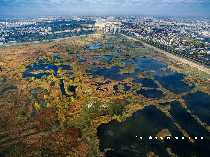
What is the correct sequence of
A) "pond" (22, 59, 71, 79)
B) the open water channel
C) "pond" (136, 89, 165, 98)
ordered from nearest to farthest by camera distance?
1. the open water channel
2. "pond" (136, 89, 165, 98)
3. "pond" (22, 59, 71, 79)

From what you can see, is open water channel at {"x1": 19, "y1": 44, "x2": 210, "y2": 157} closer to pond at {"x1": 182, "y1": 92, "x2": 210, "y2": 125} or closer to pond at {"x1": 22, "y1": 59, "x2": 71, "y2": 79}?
pond at {"x1": 182, "y1": 92, "x2": 210, "y2": 125}

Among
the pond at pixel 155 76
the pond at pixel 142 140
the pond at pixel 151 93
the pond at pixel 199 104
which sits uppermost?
the pond at pixel 155 76

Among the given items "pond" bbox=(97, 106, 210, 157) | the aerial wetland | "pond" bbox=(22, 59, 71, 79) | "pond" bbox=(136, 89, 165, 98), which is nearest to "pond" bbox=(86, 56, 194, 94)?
the aerial wetland

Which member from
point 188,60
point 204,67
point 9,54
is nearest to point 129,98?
point 204,67

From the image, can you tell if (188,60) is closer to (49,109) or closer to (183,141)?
(183,141)

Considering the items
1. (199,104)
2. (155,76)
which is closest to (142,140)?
(199,104)

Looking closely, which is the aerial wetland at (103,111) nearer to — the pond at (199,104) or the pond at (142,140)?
the pond at (142,140)

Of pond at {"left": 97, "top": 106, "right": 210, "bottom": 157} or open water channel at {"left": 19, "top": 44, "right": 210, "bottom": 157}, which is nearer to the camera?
pond at {"left": 97, "top": 106, "right": 210, "bottom": 157}

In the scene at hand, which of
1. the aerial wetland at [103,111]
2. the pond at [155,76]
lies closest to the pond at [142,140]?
the aerial wetland at [103,111]
